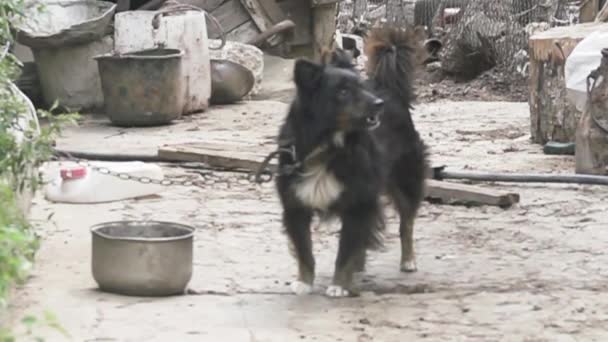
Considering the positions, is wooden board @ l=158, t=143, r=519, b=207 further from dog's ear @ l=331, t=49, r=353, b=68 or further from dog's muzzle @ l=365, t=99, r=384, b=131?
dog's muzzle @ l=365, t=99, r=384, b=131

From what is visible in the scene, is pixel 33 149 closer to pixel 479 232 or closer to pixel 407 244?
pixel 407 244

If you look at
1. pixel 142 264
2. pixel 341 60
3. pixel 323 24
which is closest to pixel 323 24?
pixel 323 24

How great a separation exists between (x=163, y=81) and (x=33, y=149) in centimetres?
732

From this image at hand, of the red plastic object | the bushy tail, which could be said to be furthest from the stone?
the bushy tail

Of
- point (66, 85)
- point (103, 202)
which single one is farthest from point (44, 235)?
point (66, 85)

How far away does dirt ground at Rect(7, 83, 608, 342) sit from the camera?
17.1ft

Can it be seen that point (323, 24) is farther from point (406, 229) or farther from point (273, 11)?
point (406, 229)

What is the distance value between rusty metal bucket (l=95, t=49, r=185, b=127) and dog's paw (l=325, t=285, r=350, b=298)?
6515mm

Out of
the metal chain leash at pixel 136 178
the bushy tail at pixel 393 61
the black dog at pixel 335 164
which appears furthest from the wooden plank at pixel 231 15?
the black dog at pixel 335 164

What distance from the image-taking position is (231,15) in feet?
49.6

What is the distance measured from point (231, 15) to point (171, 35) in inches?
97.4

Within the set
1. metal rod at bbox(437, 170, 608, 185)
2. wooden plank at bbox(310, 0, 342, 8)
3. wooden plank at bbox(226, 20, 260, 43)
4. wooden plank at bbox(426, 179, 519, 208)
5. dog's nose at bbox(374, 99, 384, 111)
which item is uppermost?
wooden plank at bbox(310, 0, 342, 8)

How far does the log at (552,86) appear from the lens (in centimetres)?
1084

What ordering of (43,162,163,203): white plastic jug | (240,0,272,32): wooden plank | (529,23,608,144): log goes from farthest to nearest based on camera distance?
(240,0,272,32): wooden plank → (529,23,608,144): log → (43,162,163,203): white plastic jug
